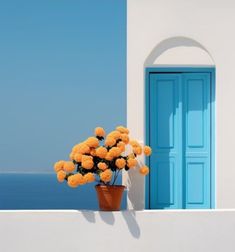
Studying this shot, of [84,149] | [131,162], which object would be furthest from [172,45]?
[84,149]

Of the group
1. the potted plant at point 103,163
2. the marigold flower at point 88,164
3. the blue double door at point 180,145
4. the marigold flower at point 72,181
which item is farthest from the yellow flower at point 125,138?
the blue double door at point 180,145

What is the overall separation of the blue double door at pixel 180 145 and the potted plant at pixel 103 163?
3.02ft

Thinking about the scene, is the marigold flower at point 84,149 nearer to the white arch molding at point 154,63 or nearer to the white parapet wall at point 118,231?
the white parapet wall at point 118,231

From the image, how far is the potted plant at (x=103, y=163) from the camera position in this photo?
9398 mm

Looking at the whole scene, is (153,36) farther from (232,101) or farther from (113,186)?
(113,186)

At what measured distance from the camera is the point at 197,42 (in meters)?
10.4

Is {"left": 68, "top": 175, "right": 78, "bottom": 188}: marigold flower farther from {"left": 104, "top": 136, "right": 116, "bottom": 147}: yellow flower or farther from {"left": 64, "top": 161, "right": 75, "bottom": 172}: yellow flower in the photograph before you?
{"left": 104, "top": 136, "right": 116, "bottom": 147}: yellow flower

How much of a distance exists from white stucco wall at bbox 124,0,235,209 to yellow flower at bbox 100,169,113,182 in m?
0.83

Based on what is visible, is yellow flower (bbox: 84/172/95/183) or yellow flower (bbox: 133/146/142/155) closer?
yellow flower (bbox: 84/172/95/183)

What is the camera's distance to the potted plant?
9.40 m

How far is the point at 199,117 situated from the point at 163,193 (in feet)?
4.14

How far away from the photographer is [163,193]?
35.0ft

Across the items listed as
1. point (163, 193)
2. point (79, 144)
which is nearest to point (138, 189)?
point (163, 193)

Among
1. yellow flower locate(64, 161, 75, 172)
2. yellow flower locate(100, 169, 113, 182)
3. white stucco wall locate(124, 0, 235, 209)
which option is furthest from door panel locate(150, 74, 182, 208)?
yellow flower locate(64, 161, 75, 172)
